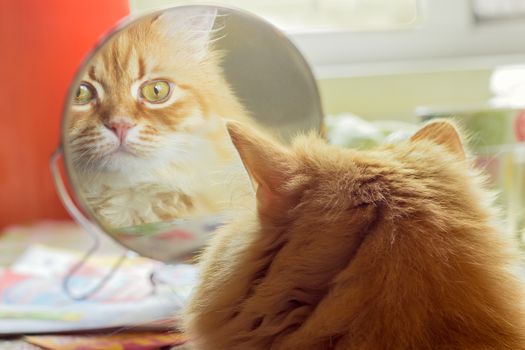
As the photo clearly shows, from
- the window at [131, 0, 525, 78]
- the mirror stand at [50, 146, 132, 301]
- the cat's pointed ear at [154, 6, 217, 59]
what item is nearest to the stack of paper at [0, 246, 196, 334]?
the mirror stand at [50, 146, 132, 301]

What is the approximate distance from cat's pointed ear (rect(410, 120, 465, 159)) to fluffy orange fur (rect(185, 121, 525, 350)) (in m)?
Result: 0.06

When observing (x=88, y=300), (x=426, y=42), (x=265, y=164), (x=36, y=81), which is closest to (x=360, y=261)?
(x=265, y=164)

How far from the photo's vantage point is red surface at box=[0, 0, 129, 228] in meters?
1.19

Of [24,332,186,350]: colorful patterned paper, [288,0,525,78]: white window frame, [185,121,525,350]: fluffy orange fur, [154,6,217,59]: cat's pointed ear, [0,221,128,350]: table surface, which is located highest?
[288,0,525,78]: white window frame

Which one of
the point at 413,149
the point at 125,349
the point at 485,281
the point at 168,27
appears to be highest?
the point at 168,27

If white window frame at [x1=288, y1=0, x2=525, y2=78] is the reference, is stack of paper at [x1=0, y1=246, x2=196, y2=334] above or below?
below

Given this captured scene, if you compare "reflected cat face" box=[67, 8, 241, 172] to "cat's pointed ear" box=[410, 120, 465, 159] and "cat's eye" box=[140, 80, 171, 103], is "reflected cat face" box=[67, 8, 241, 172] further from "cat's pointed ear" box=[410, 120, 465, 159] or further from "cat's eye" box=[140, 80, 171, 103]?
"cat's pointed ear" box=[410, 120, 465, 159]

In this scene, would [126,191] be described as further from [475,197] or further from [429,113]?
[429,113]

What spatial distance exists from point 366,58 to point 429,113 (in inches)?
15.7

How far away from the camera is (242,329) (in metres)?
0.61

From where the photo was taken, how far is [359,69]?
143 cm

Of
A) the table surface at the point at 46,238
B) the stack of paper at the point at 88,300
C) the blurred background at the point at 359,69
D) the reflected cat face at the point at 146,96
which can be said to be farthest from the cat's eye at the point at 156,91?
the table surface at the point at 46,238

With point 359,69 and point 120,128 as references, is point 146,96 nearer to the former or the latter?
point 120,128

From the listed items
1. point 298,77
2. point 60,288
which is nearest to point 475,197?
point 298,77
